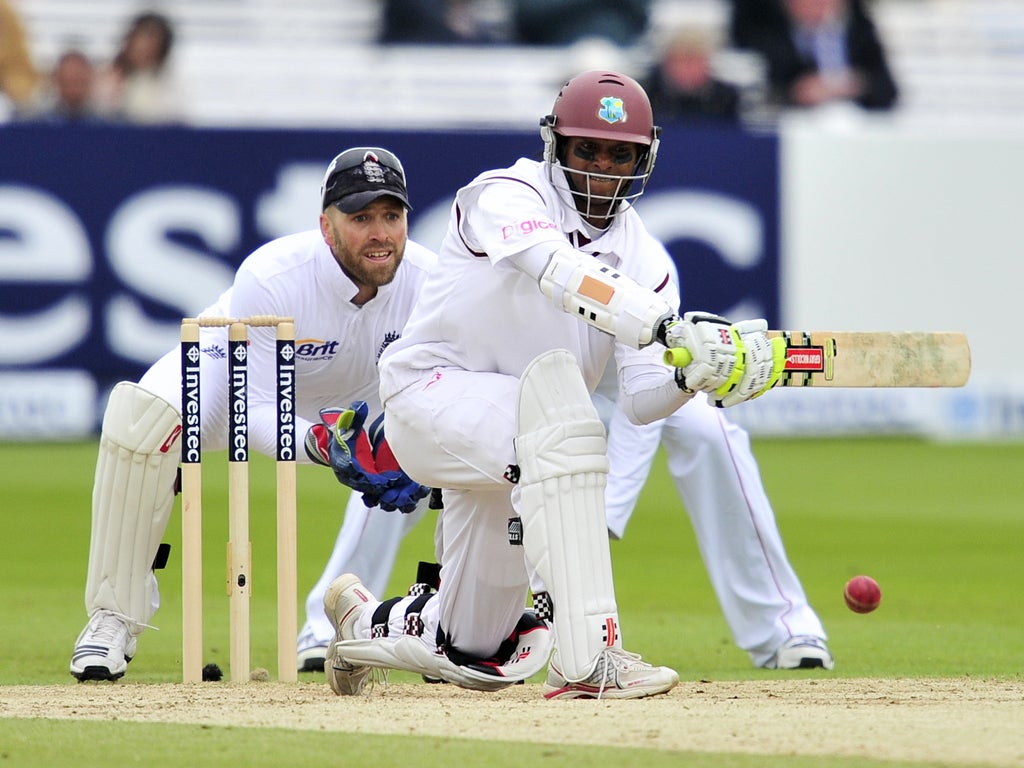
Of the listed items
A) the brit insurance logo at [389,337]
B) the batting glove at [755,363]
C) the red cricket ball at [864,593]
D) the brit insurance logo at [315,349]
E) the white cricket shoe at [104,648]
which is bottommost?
the white cricket shoe at [104,648]

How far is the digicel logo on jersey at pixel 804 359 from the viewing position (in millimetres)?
4445

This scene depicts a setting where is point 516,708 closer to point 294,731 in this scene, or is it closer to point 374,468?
point 294,731

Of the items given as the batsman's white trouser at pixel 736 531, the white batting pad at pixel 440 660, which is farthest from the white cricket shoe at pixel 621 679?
the batsman's white trouser at pixel 736 531

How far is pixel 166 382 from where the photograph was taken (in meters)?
5.36

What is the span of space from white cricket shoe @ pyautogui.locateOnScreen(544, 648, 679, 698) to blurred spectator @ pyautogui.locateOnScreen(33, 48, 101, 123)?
8.37 m

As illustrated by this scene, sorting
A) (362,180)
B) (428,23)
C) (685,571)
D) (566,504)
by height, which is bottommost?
(685,571)

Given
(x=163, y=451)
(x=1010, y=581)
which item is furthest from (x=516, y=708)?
(x=1010, y=581)

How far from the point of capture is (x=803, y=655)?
553cm

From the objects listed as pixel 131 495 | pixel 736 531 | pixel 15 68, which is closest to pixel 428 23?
pixel 15 68

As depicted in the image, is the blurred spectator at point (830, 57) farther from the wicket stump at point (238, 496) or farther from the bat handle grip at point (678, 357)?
the bat handle grip at point (678, 357)

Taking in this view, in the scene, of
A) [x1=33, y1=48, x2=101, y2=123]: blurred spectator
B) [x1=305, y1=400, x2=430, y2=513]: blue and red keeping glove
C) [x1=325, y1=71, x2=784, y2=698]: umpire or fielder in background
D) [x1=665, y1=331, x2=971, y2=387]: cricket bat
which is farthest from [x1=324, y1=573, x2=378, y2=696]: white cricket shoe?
[x1=33, y1=48, x2=101, y2=123]: blurred spectator

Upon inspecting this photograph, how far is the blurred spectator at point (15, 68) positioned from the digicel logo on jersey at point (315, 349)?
7.77 meters

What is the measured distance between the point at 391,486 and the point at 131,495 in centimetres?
81

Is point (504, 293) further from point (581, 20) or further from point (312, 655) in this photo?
point (581, 20)
